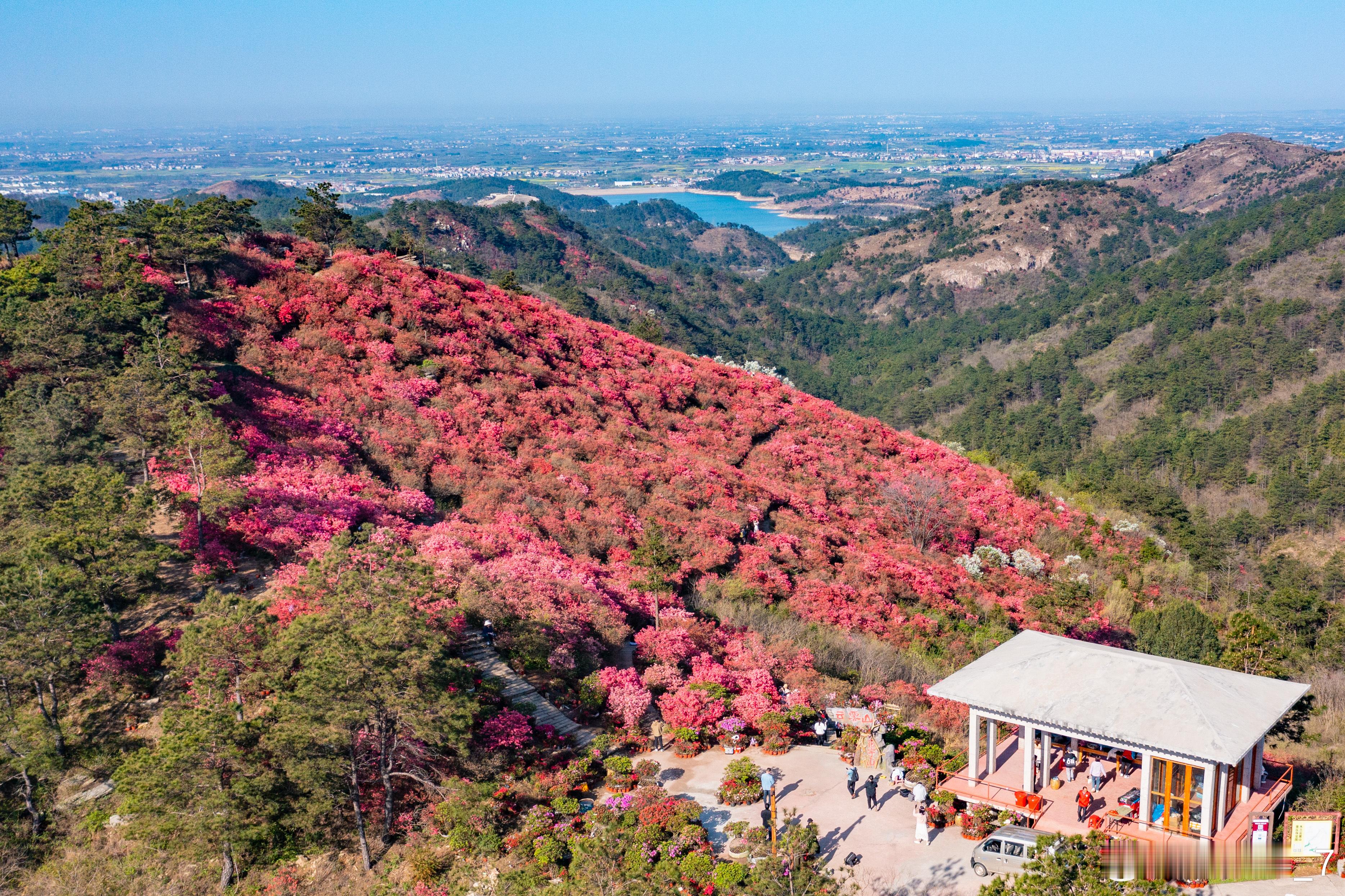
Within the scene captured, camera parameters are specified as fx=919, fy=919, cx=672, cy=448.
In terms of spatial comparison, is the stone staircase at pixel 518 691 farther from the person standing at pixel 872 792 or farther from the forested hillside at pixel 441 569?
the person standing at pixel 872 792

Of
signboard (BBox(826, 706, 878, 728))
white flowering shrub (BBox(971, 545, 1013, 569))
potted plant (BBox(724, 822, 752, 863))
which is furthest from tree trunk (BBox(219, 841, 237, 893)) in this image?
white flowering shrub (BBox(971, 545, 1013, 569))

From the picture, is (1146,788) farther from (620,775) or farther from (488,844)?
(488,844)

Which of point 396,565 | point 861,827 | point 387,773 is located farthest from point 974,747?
point 396,565

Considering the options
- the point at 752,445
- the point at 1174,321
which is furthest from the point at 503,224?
the point at 752,445

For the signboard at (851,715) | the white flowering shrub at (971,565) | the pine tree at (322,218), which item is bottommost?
the white flowering shrub at (971,565)

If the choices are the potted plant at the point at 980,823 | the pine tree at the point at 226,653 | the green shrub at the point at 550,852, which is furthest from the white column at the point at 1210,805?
the pine tree at the point at 226,653

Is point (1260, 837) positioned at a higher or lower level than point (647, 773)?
higher
